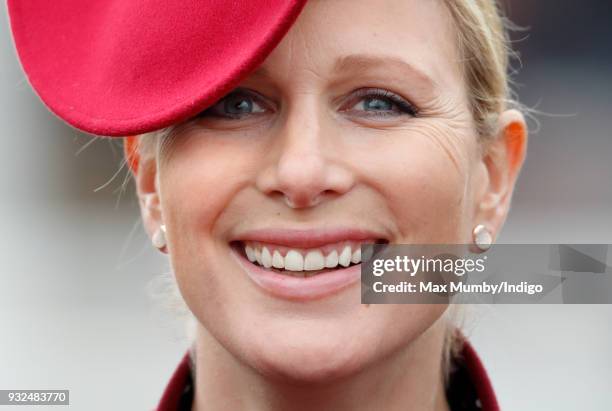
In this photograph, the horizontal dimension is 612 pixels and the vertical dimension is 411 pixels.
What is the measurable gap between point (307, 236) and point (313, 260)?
0.06 m

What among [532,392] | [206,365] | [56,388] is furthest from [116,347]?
[206,365]

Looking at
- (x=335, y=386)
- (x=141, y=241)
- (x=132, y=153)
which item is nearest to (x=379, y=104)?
(x=335, y=386)

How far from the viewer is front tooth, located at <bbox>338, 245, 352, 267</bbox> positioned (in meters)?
2.36

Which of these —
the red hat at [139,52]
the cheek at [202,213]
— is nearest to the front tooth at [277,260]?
the cheek at [202,213]

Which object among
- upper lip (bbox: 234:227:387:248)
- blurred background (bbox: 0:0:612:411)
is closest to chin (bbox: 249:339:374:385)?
upper lip (bbox: 234:227:387:248)

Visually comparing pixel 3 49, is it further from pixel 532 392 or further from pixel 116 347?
pixel 532 392

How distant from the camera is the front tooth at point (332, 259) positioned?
235cm

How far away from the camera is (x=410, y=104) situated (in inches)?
97.7

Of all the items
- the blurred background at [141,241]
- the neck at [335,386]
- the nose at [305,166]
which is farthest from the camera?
the blurred background at [141,241]

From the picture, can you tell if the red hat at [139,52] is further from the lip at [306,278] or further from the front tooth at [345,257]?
the front tooth at [345,257]

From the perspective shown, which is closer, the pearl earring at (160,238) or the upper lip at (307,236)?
the upper lip at (307,236)

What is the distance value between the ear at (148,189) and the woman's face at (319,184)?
281 millimetres

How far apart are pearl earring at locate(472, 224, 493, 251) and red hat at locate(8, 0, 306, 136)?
0.82m

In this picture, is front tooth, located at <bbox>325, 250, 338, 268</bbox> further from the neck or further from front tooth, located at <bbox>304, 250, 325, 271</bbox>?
the neck
